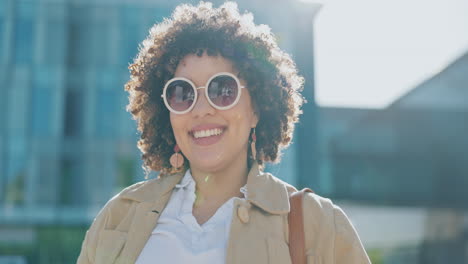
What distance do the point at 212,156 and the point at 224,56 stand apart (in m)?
0.40

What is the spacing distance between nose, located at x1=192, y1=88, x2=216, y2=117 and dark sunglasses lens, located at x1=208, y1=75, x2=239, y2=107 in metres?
0.03

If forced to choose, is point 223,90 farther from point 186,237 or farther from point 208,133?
point 186,237

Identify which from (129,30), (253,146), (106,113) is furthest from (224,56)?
(129,30)

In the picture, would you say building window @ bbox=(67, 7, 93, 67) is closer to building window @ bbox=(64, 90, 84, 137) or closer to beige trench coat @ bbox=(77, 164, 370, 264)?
building window @ bbox=(64, 90, 84, 137)

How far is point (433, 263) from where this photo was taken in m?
29.5

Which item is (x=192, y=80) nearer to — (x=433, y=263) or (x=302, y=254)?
(x=302, y=254)

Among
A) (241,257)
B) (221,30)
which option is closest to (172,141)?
(221,30)

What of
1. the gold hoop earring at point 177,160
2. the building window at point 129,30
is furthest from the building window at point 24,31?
the gold hoop earring at point 177,160

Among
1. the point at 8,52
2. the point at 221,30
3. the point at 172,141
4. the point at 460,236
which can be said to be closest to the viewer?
the point at 221,30

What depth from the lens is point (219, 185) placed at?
95.5 inches

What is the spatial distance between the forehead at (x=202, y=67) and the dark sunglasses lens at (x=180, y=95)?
44 millimetres

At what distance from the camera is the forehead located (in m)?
2.37

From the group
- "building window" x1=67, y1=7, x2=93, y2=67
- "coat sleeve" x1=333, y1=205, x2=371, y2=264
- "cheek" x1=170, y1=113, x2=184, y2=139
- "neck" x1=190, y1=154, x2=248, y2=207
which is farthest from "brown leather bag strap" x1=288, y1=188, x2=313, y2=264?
"building window" x1=67, y1=7, x2=93, y2=67

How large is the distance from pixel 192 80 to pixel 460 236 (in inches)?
1163
